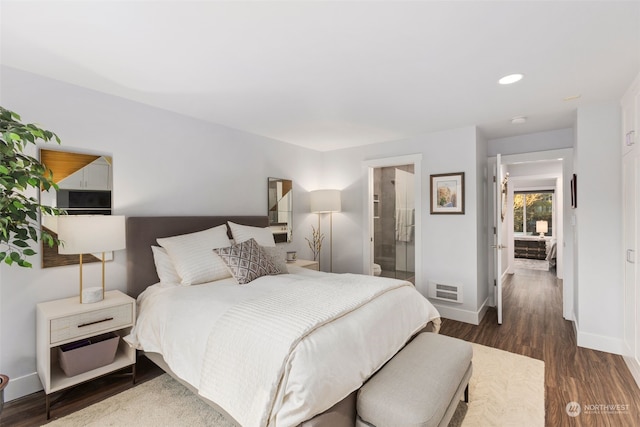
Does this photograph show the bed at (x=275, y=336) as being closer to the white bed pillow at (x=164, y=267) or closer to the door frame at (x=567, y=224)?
the white bed pillow at (x=164, y=267)

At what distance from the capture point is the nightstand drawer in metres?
2.02

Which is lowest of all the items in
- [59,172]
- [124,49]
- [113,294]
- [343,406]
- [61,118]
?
[343,406]

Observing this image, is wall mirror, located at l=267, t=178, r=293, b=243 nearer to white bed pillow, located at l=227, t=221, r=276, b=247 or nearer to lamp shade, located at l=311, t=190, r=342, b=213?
lamp shade, located at l=311, t=190, r=342, b=213

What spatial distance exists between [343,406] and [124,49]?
2.56 metres

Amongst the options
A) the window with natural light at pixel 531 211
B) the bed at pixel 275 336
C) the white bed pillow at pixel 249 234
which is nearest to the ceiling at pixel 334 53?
the white bed pillow at pixel 249 234

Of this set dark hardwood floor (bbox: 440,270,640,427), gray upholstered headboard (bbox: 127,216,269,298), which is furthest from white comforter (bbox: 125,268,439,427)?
dark hardwood floor (bbox: 440,270,640,427)

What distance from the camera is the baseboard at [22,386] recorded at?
215 centimetres

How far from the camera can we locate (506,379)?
2.42 metres

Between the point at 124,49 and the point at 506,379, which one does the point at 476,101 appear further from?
the point at 124,49

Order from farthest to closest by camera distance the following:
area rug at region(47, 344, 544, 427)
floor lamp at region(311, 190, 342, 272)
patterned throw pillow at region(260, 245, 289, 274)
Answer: floor lamp at region(311, 190, 342, 272), patterned throw pillow at region(260, 245, 289, 274), area rug at region(47, 344, 544, 427)

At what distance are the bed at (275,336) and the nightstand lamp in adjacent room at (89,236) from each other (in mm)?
399

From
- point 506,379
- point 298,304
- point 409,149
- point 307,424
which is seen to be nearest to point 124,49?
point 298,304

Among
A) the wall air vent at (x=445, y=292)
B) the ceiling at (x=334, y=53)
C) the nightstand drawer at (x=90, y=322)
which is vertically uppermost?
the ceiling at (x=334, y=53)

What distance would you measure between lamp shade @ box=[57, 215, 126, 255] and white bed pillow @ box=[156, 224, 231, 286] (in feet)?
1.49
